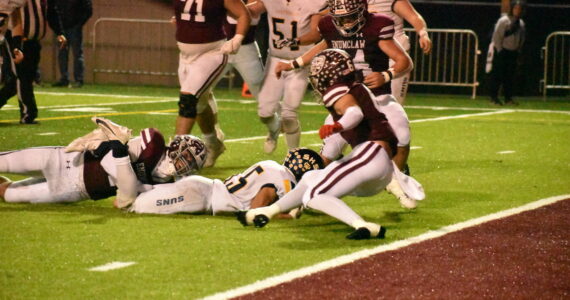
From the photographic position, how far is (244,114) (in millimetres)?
16047

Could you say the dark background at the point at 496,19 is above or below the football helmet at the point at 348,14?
below

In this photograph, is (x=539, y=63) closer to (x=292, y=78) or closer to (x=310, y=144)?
(x=310, y=144)

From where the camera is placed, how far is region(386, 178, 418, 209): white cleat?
7.95 m

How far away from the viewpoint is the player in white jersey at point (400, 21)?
29.8 ft

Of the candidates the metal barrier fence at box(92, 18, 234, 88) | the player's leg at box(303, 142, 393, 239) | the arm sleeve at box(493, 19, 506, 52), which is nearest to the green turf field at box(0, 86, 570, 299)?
the player's leg at box(303, 142, 393, 239)

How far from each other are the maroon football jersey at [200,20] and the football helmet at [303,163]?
8.55 ft

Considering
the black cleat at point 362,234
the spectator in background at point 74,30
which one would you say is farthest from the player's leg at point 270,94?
the spectator in background at point 74,30

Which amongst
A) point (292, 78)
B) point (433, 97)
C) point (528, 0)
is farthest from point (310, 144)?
point (528, 0)

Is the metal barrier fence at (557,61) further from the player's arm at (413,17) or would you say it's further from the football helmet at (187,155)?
the football helmet at (187,155)

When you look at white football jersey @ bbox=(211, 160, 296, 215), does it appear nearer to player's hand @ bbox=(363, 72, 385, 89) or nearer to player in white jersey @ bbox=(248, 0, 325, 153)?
player's hand @ bbox=(363, 72, 385, 89)

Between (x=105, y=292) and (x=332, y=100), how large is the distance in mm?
2203

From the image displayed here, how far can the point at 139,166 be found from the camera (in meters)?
7.64

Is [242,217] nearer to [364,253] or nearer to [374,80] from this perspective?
[364,253]

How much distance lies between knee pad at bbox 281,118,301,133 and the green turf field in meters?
0.52
